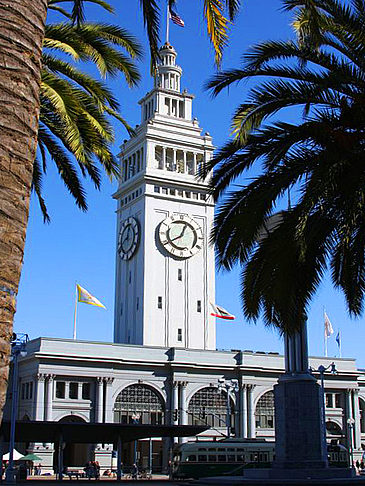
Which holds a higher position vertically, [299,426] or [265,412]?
[265,412]

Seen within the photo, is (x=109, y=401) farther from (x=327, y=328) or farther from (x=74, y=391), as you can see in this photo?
(x=327, y=328)

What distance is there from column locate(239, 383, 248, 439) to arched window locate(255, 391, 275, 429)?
194cm

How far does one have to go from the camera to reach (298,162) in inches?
696

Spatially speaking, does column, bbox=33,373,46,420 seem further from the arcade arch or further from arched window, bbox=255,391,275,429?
arched window, bbox=255,391,275,429

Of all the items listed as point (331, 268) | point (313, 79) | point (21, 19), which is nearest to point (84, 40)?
point (313, 79)

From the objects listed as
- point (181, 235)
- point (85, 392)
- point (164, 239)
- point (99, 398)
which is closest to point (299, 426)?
point (99, 398)

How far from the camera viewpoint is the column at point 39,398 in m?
62.2

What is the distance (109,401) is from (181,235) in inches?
842

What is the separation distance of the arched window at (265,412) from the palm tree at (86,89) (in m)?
56.9

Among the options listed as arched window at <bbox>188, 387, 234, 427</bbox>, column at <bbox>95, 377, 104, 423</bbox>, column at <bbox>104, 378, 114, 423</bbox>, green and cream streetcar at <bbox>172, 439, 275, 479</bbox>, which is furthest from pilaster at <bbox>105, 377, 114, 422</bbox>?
green and cream streetcar at <bbox>172, 439, 275, 479</bbox>

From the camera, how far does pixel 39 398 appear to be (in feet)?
204

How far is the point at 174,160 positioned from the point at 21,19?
2978 inches

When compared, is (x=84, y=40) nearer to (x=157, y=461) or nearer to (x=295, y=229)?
(x=295, y=229)

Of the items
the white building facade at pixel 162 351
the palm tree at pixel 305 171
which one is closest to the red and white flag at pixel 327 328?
the white building facade at pixel 162 351
